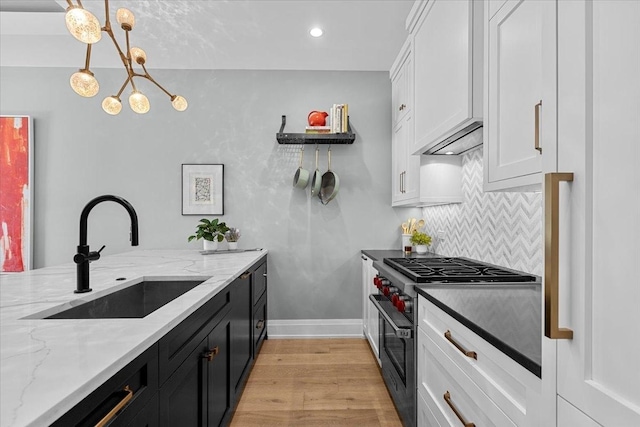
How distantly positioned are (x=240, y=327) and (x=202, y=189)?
1.82m

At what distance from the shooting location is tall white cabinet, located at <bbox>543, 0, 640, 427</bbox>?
0.54 meters

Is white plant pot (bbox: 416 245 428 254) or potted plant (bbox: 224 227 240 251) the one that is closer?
white plant pot (bbox: 416 245 428 254)

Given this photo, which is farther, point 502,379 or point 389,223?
point 389,223

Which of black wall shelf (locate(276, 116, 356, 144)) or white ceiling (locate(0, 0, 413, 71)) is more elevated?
white ceiling (locate(0, 0, 413, 71))

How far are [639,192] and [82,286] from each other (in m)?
1.66

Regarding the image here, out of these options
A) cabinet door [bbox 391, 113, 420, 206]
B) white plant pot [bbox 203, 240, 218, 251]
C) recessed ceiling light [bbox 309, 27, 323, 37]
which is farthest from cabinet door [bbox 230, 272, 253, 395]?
recessed ceiling light [bbox 309, 27, 323, 37]

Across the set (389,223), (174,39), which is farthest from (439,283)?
(174,39)

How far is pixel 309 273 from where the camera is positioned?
3.73 metres

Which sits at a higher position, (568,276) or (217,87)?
(217,87)

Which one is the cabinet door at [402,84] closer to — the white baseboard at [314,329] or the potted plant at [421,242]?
the potted plant at [421,242]

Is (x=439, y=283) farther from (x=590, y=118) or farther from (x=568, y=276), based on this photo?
(x=590, y=118)

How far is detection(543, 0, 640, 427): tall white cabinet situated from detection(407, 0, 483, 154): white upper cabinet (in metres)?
1.05

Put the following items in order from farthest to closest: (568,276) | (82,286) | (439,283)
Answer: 1. (439,283)
2. (82,286)
3. (568,276)

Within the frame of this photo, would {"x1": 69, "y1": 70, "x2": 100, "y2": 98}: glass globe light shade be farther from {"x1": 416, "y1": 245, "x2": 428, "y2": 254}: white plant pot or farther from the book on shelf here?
{"x1": 416, "y1": 245, "x2": 428, "y2": 254}: white plant pot
